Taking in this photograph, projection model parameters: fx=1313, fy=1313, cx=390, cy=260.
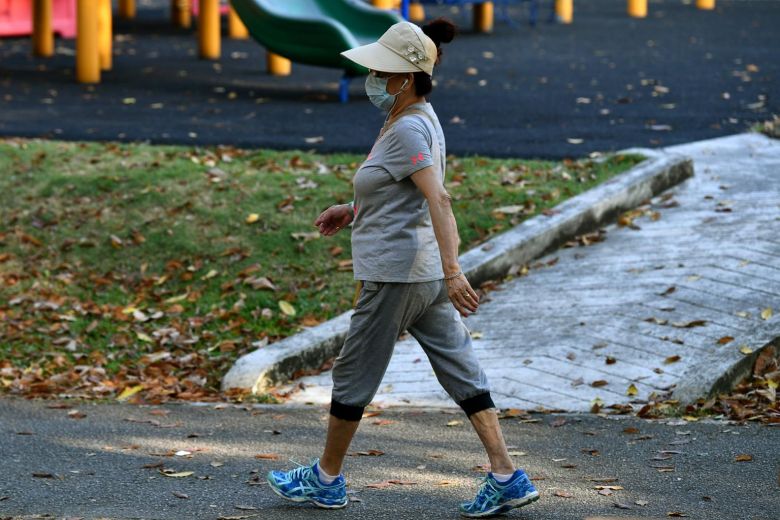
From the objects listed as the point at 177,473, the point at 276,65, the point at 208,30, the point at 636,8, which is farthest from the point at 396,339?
the point at 636,8

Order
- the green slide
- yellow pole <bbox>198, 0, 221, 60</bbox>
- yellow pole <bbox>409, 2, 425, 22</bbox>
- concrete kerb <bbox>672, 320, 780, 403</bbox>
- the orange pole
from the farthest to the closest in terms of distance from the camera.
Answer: the orange pole < yellow pole <bbox>409, 2, 425, 22</bbox> < yellow pole <bbox>198, 0, 221, 60</bbox> < the green slide < concrete kerb <bbox>672, 320, 780, 403</bbox>

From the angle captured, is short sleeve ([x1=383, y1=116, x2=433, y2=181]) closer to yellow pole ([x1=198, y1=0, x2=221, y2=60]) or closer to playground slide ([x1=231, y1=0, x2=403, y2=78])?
playground slide ([x1=231, y1=0, x2=403, y2=78])

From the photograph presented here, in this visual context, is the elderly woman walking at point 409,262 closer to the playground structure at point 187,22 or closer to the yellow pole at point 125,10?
the playground structure at point 187,22

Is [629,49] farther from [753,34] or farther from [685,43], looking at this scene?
[753,34]

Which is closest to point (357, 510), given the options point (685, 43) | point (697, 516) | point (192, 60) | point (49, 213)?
point (697, 516)

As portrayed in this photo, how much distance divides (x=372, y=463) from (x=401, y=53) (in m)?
1.94

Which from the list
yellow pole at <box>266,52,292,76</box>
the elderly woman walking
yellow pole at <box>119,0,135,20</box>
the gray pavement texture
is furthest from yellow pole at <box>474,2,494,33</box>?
the elderly woman walking

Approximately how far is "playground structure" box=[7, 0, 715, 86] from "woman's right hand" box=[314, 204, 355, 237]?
1019 centimetres

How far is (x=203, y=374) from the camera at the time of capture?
7.77 metres

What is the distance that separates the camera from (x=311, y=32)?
15.3m

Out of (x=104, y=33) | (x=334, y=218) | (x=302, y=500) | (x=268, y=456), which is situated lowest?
(x=268, y=456)

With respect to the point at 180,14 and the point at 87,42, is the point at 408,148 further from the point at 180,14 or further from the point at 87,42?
the point at 180,14

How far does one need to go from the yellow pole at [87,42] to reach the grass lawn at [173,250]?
180 inches

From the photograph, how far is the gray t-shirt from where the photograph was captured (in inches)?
179
